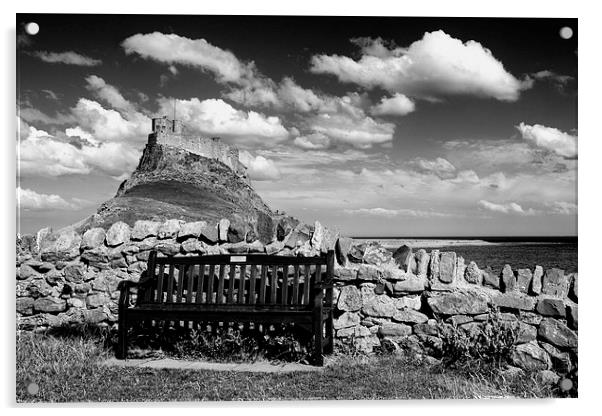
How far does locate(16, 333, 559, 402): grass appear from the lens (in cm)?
433

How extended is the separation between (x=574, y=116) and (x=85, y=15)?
3866mm

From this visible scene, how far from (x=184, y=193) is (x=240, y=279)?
36.0ft

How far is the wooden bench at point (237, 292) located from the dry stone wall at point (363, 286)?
8.6 inches

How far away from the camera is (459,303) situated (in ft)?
16.2

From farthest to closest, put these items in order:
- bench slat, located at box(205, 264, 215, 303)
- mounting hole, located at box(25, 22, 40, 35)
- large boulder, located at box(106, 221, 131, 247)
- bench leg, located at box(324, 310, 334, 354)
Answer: large boulder, located at box(106, 221, 131, 247) → bench slat, located at box(205, 264, 215, 303) → bench leg, located at box(324, 310, 334, 354) → mounting hole, located at box(25, 22, 40, 35)

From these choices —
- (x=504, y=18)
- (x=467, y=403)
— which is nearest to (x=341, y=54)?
(x=504, y=18)

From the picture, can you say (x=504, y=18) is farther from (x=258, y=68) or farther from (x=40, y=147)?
(x=40, y=147)

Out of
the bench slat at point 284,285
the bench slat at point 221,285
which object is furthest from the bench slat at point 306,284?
the bench slat at point 221,285

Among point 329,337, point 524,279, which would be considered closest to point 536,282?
point 524,279

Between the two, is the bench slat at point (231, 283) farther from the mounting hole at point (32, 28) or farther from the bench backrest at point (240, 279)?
the mounting hole at point (32, 28)

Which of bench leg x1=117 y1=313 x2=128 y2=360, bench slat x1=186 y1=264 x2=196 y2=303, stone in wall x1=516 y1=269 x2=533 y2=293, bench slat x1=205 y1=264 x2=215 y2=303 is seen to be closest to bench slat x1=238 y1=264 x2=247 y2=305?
bench slat x1=205 y1=264 x2=215 y2=303

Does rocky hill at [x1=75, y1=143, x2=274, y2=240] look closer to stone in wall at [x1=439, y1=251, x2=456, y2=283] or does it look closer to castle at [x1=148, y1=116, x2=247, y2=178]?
castle at [x1=148, y1=116, x2=247, y2=178]

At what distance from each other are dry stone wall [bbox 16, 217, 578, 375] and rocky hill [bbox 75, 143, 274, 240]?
487 millimetres

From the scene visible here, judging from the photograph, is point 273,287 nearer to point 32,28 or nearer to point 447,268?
point 447,268
